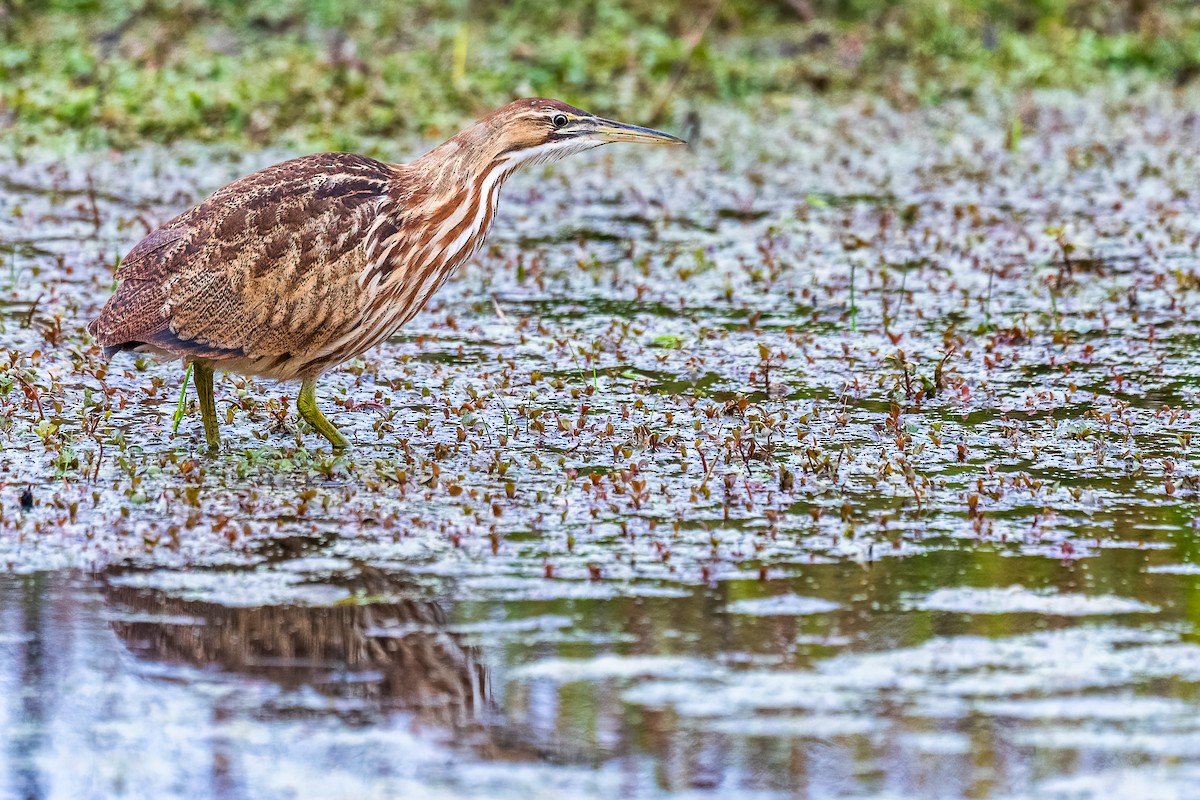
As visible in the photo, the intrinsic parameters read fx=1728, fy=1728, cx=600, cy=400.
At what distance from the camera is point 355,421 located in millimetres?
6223

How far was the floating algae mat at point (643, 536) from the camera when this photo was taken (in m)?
3.64

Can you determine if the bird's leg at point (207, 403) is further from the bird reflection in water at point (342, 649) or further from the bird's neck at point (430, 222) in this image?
the bird reflection in water at point (342, 649)

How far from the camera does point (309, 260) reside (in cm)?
564

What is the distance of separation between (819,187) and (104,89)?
5238 mm

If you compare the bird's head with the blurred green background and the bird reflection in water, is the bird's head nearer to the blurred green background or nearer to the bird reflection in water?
the bird reflection in water

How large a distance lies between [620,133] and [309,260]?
124 centimetres

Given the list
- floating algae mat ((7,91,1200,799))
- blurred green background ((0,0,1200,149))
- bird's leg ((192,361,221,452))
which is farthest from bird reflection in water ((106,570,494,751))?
blurred green background ((0,0,1200,149))

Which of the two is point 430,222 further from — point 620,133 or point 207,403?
point 207,403

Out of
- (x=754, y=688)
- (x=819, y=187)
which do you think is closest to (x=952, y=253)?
(x=819, y=187)

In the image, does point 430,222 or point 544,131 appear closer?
point 430,222

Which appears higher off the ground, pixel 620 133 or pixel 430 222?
pixel 620 133

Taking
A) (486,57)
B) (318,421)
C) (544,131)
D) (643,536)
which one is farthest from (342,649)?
(486,57)

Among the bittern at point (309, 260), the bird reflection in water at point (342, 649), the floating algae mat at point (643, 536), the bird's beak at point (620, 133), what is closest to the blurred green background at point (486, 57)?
the floating algae mat at point (643, 536)

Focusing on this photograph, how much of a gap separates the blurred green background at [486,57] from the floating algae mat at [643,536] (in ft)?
9.39
